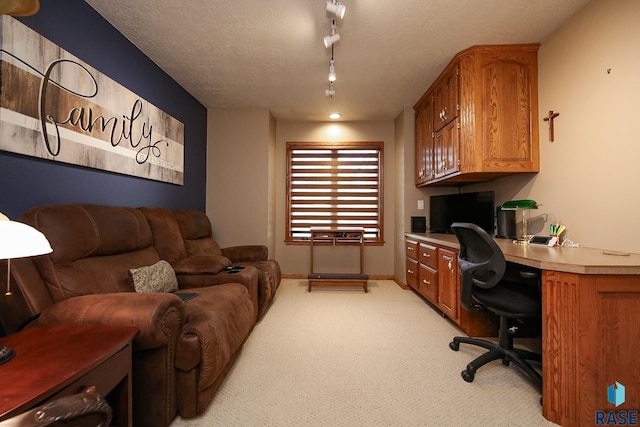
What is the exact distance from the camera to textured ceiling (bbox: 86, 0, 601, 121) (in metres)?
→ 2.18

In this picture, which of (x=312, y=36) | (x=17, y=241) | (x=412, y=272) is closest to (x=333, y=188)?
(x=412, y=272)

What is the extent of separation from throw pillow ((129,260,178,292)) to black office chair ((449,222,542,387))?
223 cm

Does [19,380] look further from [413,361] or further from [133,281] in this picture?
[413,361]

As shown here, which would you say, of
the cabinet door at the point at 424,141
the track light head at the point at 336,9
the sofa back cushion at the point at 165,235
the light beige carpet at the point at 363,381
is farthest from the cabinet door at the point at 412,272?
the track light head at the point at 336,9

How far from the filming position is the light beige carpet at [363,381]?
157 centimetres

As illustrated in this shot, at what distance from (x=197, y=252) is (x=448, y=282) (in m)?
2.71

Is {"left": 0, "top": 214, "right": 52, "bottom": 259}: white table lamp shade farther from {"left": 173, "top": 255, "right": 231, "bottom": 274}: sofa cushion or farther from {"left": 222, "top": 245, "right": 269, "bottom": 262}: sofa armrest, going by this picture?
{"left": 222, "top": 245, "right": 269, "bottom": 262}: sofa armrest

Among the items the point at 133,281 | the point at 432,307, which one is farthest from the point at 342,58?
the point at 432,307

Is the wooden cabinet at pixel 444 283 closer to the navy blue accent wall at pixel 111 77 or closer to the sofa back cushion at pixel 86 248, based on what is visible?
the sofa back cushion at pixel 86 248

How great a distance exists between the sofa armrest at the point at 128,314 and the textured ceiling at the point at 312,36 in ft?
7.08

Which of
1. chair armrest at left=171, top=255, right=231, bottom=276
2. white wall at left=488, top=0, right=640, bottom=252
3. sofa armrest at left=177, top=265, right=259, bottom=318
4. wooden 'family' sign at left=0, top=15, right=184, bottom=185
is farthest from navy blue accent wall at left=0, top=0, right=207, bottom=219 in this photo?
white wall at left=488, top=0, right=640, bottom=252

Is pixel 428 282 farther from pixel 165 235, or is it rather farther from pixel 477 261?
pixel 165 235

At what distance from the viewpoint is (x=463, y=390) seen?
1.81 meters

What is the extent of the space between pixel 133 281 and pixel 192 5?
210 cm
